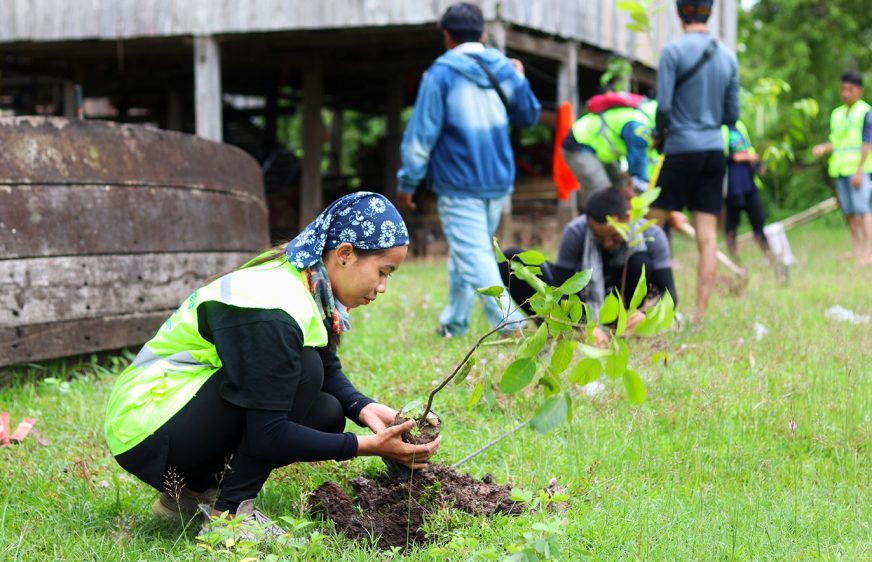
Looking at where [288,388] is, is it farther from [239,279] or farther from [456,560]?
[456,560]

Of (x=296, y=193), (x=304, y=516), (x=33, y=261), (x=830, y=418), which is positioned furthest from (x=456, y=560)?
(x=296, y=193)

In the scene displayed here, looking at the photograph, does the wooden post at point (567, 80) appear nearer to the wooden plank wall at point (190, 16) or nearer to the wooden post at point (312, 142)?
the wooden plank wall at point (190, 16)

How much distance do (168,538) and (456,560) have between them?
924 mm

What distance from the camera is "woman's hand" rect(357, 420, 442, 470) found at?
276cm

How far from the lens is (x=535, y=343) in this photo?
2.27m

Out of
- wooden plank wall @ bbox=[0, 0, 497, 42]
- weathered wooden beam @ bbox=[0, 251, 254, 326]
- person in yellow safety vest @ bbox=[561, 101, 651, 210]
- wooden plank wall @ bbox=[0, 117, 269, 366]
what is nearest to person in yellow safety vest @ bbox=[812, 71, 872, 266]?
person in yellow safety vest @ bbox=[561, 101, 651, 210]

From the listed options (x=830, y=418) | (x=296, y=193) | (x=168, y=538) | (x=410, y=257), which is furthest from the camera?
(x=296, y=193)

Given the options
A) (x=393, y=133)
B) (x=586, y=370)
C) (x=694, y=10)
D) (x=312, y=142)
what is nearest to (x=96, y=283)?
(x=586, y=370)

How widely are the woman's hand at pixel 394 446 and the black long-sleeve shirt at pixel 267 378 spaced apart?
4cm

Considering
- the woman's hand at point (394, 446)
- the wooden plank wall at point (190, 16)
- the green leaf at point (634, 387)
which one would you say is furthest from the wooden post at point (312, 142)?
the green leaf at point (634, 387)

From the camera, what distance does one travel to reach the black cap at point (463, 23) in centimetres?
556

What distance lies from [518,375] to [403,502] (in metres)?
0.84

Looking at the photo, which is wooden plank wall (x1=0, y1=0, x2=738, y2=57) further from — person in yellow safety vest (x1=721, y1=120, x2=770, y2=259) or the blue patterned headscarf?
the blue patterned headscarf

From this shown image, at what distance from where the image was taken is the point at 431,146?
5461mm
